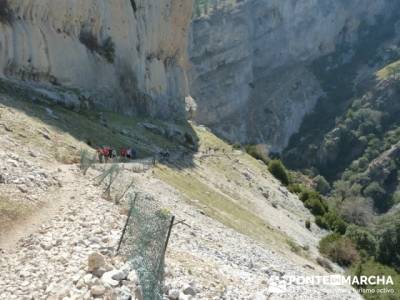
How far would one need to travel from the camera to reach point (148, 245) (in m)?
15.6

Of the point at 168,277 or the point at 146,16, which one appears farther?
the point at 146,16

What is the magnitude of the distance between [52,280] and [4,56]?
3087 centimetres

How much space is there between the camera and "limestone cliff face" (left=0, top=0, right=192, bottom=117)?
Answer: 44.3 metres

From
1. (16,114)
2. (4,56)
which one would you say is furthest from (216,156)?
(16,114)

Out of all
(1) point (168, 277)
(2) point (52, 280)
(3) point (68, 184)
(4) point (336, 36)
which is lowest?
(2) point (52, 280)

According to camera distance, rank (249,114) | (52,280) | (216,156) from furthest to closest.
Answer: (249,114), (216,156), (52,280)

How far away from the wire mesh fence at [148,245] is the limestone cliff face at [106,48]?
2873cm

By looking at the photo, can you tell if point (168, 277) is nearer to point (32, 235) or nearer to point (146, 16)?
point (32, 235)

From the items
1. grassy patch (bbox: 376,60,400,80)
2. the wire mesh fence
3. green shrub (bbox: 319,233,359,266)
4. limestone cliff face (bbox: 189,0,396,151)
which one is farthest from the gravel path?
grassy patch (bbox: 376,60,400,80)

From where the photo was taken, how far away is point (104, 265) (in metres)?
14.5

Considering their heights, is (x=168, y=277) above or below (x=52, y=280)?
above

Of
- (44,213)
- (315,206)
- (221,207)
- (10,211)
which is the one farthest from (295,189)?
(10,211)

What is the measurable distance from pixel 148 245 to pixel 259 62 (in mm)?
130906

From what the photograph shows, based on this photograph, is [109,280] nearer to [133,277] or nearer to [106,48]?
[133,277]
